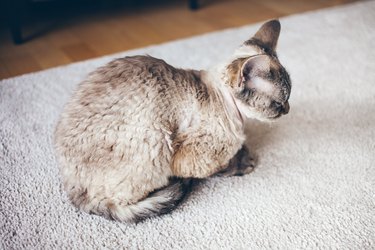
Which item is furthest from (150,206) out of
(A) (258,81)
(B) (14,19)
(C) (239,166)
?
(B) (14,19)

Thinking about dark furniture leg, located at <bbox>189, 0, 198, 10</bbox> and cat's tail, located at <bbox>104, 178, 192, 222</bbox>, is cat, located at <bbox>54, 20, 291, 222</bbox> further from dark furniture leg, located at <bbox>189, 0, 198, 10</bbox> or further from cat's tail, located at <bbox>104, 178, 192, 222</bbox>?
dark furniture leg, located at <bbox>189, 0, 198, 10</bbox>

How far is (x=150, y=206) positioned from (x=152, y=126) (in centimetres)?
24

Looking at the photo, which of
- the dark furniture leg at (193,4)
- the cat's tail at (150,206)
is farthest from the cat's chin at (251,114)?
the dark furniture leg at (193,4)

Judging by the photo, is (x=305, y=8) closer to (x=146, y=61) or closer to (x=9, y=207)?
(x=146, y=61)

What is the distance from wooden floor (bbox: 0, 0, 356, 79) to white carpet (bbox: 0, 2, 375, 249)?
0.21 m

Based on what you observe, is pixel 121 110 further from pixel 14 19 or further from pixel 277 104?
pixel 14 19

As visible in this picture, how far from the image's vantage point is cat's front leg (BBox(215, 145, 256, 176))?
1.36 metres

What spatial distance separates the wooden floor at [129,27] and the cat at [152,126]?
0.98 m

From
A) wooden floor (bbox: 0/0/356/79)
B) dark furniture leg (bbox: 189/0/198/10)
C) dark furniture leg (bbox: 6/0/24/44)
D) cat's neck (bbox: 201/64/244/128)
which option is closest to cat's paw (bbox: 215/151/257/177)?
cat's neck (bbox: 201/64/244/128)

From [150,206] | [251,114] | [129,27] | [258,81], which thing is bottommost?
[129,27]

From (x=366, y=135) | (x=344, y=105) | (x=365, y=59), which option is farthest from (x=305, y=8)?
(x=366, y=135)

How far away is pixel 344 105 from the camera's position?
169cm

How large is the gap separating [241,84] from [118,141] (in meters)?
0.39

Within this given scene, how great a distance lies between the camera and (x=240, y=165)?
1376 millimetres
